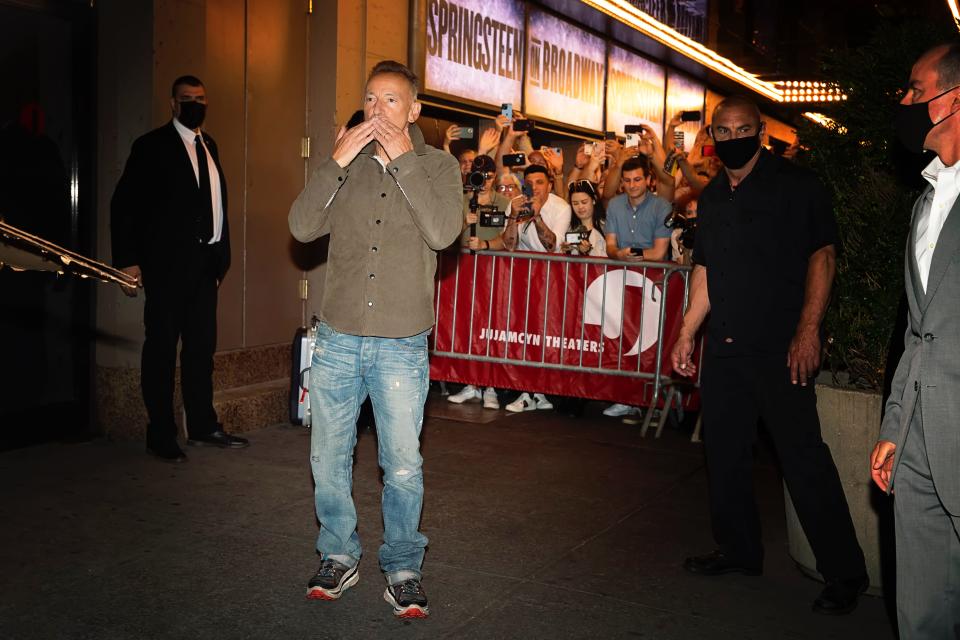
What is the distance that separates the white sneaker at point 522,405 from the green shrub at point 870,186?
14.3ft

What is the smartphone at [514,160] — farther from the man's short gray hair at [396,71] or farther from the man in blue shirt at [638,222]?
the man's short gray hair at [396,71]

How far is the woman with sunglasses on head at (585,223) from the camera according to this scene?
9.12 meters

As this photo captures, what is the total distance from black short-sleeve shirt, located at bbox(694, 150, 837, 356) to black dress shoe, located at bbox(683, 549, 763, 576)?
3.22ft

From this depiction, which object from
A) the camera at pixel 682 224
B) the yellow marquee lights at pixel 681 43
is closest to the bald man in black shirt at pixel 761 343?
the camera at pixel 682 224

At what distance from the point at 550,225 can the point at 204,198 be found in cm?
361

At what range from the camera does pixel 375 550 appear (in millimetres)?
5035

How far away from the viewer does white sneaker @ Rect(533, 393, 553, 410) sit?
30.0 feet

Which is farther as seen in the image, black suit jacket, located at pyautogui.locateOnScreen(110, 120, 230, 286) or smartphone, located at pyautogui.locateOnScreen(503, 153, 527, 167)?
smartphone, located at pyautogui.locateOnScreen(503, 153, 527, 167)

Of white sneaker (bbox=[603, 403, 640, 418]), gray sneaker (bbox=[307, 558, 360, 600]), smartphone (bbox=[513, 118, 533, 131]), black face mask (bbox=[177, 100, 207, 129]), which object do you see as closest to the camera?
gray sneaker (bbox=[307, 558, 360, 600])

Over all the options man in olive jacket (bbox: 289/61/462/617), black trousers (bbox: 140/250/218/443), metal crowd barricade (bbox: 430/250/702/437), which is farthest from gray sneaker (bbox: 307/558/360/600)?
metal crowd barricade (bbox: 430/250/702/437)

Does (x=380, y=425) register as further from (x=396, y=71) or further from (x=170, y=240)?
(x=170, y=240)

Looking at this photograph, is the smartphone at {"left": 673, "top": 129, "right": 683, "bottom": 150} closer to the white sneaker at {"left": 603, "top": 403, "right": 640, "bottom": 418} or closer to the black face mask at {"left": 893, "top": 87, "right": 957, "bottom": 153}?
the white sneaker at {"left": 603, "top": 403, "right": 640, "bottom": 418}

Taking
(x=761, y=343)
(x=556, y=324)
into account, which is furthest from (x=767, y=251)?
(x=556, y=324)

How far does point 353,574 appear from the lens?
4.38 m
